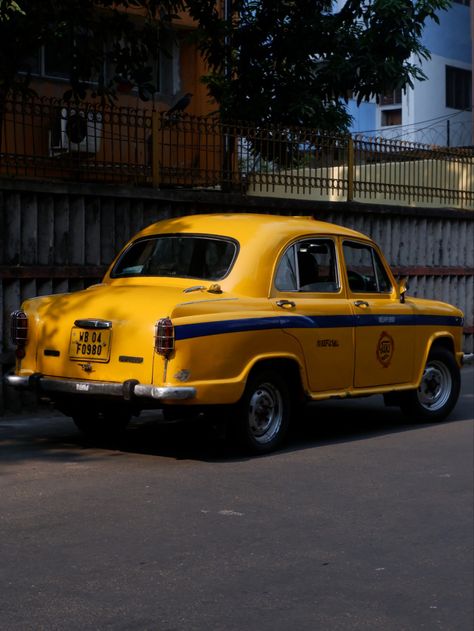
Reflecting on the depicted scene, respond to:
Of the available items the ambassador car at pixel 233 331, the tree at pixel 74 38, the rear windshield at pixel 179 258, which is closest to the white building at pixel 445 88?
the tree at pixel 74 38

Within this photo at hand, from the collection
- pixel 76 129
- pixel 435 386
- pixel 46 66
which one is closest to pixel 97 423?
pixel 435 386

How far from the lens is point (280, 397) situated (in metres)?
9.84

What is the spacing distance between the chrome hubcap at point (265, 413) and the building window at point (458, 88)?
A: 30514 mm

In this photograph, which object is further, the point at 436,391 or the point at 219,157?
the point at 219,157

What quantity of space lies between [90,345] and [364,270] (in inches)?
121

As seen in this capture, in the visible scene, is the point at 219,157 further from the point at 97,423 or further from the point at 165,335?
the point at 165,335

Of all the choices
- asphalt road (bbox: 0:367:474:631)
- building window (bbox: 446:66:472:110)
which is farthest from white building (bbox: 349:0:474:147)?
asphalt road (bbox: 0:367:474:631)

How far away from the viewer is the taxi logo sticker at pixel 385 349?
426 inches

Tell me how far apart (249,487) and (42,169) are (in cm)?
526

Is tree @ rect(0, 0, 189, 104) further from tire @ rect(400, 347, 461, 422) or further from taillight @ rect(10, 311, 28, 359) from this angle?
tire @ rect(400, 347, 461, 422)

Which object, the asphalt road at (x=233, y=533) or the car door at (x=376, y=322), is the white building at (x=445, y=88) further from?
the asphalt road at (x=233, y=533)

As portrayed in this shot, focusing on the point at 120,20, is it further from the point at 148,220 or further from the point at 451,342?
the point at 451,342

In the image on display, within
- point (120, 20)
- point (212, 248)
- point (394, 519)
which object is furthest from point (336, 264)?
point (120, 20)

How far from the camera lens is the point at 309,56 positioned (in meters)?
20.5
